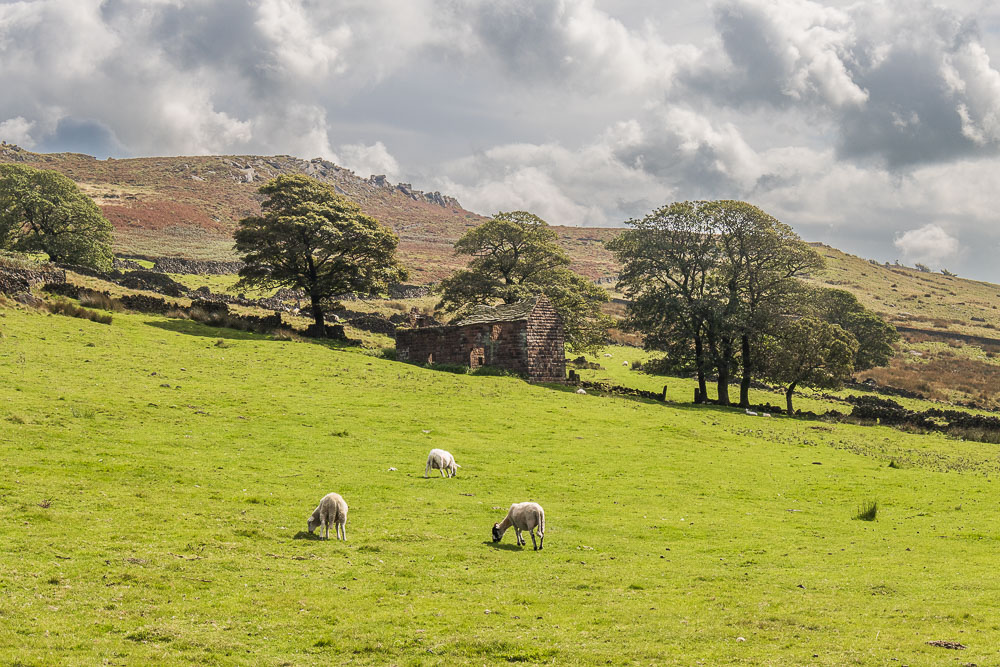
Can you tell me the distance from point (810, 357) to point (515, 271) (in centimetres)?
2467

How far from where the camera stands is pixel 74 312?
41.4 metres

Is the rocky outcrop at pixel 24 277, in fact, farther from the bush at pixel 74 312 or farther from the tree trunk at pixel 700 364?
the tree trunk at pixel 700 364

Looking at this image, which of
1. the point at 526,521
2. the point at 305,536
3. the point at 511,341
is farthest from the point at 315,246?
the point at 526,521

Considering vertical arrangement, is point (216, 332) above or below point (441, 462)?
above

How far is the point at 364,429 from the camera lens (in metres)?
27.5

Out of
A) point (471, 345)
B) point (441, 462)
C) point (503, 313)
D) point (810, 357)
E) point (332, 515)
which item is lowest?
point (332, 515)

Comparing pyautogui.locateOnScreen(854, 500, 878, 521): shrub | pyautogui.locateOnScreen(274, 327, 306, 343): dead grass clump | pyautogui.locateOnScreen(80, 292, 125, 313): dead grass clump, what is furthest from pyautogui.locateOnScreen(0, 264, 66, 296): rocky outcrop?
pyautogui.locateOnScreen(854, 500, 878, 521): shrub

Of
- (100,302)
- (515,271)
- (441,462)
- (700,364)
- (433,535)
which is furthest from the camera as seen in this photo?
(515,271)

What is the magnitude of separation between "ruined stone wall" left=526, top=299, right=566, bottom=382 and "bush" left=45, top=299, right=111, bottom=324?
27.2m

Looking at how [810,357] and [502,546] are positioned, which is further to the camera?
[810,357]

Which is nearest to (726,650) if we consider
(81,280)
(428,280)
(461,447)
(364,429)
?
(461,447)

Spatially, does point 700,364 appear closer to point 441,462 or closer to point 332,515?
point 441,462

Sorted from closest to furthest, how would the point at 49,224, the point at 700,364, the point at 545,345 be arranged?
the point at 545,345 → the point at 700,364 → the point at 49,224

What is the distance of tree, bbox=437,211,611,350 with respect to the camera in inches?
2254
